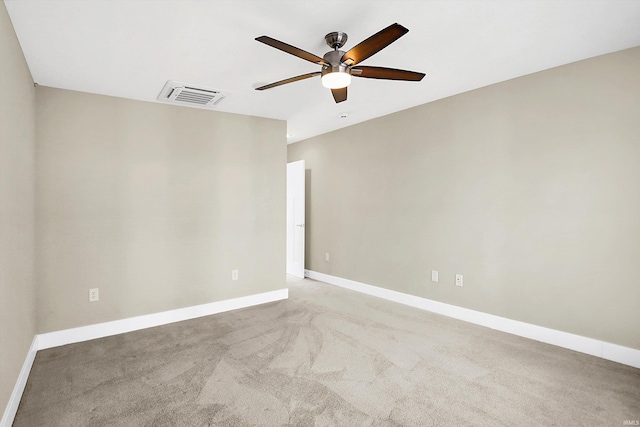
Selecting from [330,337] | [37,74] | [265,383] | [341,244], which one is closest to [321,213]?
[341,244]

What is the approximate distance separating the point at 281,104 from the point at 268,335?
2532 mm

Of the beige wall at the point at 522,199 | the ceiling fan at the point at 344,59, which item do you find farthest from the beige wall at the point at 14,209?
the beige wall at the point at 522,199

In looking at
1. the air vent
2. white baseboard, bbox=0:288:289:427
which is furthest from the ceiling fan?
white baseboard, bbox=0:288:289:427

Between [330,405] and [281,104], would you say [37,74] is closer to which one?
[281,104]

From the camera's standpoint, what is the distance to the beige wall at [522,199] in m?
2.62

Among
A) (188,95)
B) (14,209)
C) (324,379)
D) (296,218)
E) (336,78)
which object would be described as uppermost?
(188,95)

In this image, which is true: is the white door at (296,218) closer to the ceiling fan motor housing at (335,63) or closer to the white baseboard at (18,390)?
the ceiling fan motor housing at (335,63)

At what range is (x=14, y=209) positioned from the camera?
2.09 m

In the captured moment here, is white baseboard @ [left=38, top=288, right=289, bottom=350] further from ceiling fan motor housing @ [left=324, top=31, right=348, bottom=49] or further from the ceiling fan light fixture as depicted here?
ceiling fan motor housing @ [left=324, top=31, right=348, bottom=49]

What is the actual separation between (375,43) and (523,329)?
9.70 feet

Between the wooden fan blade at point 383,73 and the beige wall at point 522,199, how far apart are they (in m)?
1.56

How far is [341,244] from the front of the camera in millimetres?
5172

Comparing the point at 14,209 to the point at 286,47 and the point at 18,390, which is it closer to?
the point at 18,390

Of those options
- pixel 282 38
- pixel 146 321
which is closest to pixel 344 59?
pixel 282 38
